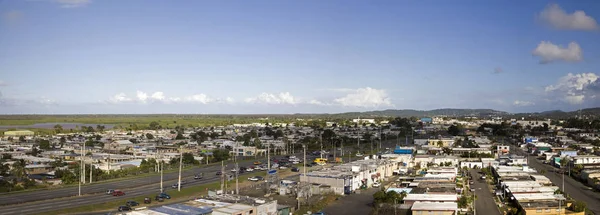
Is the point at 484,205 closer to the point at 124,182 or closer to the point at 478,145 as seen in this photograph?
the point at 124,182

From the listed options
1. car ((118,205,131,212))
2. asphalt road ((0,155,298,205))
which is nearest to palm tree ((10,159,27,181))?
asphalt road ((0,155,298,205))

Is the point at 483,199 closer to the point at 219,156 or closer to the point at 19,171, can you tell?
the point at 219,156

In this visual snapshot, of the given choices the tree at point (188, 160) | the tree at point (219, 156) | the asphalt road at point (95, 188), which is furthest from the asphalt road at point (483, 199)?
the tree at point (188, 160)

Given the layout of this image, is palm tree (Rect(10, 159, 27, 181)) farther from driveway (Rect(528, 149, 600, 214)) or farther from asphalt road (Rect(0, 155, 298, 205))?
driveway (Rect(528, 149, 600, 214))

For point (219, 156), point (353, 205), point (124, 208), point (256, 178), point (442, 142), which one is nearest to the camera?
point (124, 208)

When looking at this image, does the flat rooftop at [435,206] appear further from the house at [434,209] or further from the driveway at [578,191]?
the driveway at [578,191]

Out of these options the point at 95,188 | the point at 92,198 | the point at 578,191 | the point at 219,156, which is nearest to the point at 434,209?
the point at 578,191

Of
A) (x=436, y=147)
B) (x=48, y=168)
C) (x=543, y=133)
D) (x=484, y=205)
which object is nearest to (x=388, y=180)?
(x=484, y=205)
